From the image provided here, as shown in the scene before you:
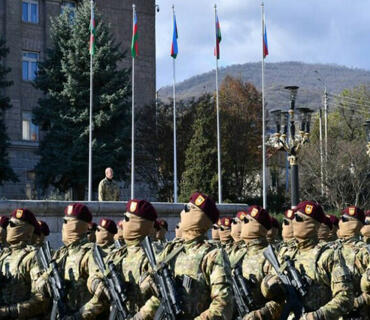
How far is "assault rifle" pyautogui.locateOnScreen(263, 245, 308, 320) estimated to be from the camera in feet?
20.7

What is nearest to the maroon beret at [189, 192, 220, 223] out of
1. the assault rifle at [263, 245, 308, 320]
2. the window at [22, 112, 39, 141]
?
the assault rifle at [263, 245, 308, 320]

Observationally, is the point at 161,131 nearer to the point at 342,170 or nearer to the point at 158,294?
the point at 342,170

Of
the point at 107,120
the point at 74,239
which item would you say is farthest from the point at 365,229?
the point at 107,120

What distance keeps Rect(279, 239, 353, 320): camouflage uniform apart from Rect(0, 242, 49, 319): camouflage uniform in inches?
90.7

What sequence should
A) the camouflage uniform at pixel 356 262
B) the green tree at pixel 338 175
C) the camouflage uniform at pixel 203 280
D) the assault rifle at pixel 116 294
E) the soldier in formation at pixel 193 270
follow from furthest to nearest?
the green tree at pixel 338 175, the camouflage uniform at pixel 356 262, the assault rifle at pixel 116 294, the soldier in formation at pixel 193 270, the camouflage uniform at pixel 203 280

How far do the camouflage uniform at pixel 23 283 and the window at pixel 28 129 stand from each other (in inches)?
1210

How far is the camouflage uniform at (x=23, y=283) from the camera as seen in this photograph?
23.2 feet

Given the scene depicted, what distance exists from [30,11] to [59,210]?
22982 millimetres

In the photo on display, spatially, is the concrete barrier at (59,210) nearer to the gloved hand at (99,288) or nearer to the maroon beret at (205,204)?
the gloved hand at (99,288)

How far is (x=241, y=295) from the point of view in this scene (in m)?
6.91

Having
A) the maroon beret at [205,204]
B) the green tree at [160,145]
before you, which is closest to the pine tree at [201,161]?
the green tree at [160,145]

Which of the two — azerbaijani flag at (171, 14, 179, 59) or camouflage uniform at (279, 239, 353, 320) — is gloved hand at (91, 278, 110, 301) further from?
azerbaijani flag at (171, 14, 179, 59)

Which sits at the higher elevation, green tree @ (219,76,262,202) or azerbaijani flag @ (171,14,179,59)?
azerbaijani flag @ (171,14,179,59)

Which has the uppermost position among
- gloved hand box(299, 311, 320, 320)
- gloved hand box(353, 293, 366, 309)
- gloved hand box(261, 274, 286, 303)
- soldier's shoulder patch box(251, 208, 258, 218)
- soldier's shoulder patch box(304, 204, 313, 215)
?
soldier's shoulder patch box(304, 204, 313, 215)
